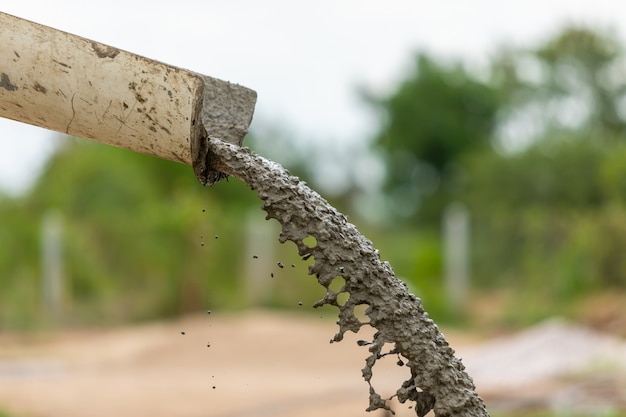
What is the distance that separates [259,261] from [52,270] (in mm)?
3342

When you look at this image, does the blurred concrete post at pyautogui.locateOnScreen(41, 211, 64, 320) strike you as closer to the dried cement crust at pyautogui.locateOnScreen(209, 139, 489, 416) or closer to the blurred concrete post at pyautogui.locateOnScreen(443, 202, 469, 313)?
the blurred concrete post at pyautogui.locateOnScreen(443, 202, 469, 313)

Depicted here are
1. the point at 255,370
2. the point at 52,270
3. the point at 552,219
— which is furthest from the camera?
the point at 552,219

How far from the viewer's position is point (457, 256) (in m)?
18.4

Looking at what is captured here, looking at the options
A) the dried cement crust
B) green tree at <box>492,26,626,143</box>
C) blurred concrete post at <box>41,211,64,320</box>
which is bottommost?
the dried cement crust

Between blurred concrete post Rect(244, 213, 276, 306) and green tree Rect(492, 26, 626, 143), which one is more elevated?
green tree Rect(492, 26, 626, 143)

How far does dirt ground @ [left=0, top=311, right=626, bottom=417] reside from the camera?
9.30 m

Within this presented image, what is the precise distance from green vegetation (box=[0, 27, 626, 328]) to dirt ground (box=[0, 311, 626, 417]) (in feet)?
2.91

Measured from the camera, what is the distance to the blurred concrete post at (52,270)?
1712 cm

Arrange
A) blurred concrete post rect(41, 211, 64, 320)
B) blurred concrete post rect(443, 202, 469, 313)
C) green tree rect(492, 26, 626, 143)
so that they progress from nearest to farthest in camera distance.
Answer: blurred concrete post rect(41, 211, 64, 320)
blurred concrete post rect(443, 202, 469, 313)
green tree rect(492, 26, 626, 143)

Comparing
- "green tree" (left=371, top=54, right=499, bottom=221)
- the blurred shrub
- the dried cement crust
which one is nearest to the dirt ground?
the blurred shrub

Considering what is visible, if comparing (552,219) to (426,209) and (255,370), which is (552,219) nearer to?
(255,370)

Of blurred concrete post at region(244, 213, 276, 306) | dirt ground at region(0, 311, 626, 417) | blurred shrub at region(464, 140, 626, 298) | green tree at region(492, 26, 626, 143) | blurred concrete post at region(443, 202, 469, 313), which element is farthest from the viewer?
green tree at region(492, 26, 626, 143)

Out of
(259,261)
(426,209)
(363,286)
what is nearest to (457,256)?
(259,261)

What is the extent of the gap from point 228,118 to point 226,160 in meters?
Result: 0.14
